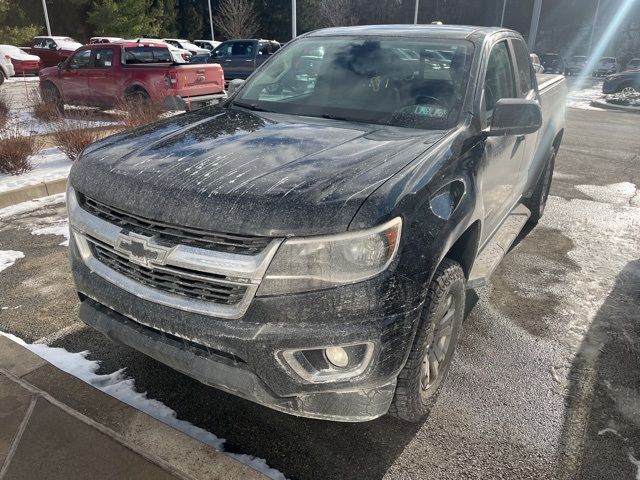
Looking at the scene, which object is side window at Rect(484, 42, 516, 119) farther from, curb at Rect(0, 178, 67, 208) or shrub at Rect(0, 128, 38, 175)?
shrub at Rect(0, 128, 38, 175)

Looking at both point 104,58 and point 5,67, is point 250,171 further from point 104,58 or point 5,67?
point 5,67

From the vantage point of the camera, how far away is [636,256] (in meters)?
4.60

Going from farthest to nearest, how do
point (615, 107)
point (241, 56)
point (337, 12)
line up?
point (337, 12), point (241, 56), point (615, 107)

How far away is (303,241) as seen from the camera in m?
1.89

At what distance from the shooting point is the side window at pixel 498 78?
323cm

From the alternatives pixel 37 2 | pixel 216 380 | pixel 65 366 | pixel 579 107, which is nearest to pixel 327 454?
pixel 216 380

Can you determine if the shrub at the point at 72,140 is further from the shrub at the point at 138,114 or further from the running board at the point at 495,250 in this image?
the running board at the point at 495,250

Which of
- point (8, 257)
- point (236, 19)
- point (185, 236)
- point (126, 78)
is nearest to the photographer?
point (185, 236)

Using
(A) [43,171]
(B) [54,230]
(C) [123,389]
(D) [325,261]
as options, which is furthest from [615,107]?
(C) [123,389]

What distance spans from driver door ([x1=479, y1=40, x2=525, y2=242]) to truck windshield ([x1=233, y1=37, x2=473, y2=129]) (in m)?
0.27

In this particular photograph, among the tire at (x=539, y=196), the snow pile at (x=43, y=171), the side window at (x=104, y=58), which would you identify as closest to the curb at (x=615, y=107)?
the tire at (x=539, y=196)

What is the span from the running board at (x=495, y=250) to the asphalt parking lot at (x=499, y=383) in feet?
1.40

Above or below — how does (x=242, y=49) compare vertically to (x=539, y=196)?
above

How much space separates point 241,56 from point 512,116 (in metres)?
17.0
